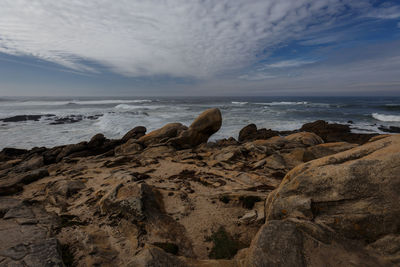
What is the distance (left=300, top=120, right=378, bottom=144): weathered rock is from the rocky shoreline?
13724 millimetres

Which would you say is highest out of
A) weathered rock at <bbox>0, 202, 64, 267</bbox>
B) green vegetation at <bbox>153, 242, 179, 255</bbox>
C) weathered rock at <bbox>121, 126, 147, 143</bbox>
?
weathered rock at <bbox>121, 126, 147, 143</bbox>

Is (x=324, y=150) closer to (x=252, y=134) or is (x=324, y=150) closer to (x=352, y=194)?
(x=352, y=194)

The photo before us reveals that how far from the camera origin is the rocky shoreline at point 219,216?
3201 millimetres

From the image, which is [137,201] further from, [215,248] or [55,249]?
[215,248]

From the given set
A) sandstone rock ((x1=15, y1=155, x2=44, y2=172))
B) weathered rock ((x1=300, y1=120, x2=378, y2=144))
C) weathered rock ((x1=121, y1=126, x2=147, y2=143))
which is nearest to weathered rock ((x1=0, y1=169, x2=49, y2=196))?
sandstone rock ((x1=15, y1=155, x2=44, y2=172))

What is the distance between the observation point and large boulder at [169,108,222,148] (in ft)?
45.0

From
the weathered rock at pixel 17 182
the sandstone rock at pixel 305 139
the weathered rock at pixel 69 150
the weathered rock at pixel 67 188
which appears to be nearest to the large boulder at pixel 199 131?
the sandstone rock at pixel 305 139

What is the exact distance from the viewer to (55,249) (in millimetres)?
3621

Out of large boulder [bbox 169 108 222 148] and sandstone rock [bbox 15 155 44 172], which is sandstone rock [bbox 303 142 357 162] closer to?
large boulder [bbox 169 108 222 148]

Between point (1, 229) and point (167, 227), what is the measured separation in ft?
13.0

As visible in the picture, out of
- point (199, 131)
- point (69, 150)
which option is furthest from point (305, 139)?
point (69, 150)

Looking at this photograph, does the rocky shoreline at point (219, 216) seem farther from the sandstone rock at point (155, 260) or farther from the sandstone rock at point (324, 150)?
the sandstone rock at point (324, 150)

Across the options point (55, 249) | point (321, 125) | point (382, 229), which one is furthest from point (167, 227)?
point (321, 125)

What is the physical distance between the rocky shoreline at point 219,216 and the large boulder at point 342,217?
2cm
